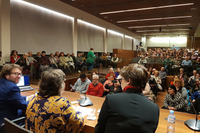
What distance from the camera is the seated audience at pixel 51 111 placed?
129cm

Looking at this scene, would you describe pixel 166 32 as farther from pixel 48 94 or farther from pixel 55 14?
pixel 48 94

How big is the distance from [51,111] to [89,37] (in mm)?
9966

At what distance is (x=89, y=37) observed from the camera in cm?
1095

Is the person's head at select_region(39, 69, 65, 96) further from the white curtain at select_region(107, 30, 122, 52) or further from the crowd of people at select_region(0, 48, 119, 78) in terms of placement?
the white curtain at select_region(107, 30, 122, 52)

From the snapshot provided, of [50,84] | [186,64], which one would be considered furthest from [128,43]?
[50,84]

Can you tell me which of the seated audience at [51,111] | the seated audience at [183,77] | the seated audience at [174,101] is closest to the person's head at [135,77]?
the seated audience at [51,111]

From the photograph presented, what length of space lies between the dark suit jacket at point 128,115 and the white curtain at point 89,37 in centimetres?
901

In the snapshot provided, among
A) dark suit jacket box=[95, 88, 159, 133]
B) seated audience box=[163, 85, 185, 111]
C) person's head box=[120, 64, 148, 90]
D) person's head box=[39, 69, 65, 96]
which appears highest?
person's head box=[120, 64, 148, 90]

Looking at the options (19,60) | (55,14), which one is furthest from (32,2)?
(19,60)

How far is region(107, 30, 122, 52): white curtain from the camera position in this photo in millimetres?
13460

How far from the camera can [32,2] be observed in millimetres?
6688

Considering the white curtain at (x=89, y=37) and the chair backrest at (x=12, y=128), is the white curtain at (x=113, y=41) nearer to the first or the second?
the white curtain at (x=89, y=37)

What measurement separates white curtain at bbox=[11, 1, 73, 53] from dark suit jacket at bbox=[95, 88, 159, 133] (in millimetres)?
6282

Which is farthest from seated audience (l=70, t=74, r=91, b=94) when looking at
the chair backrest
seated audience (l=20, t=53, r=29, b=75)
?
the chair backrest
